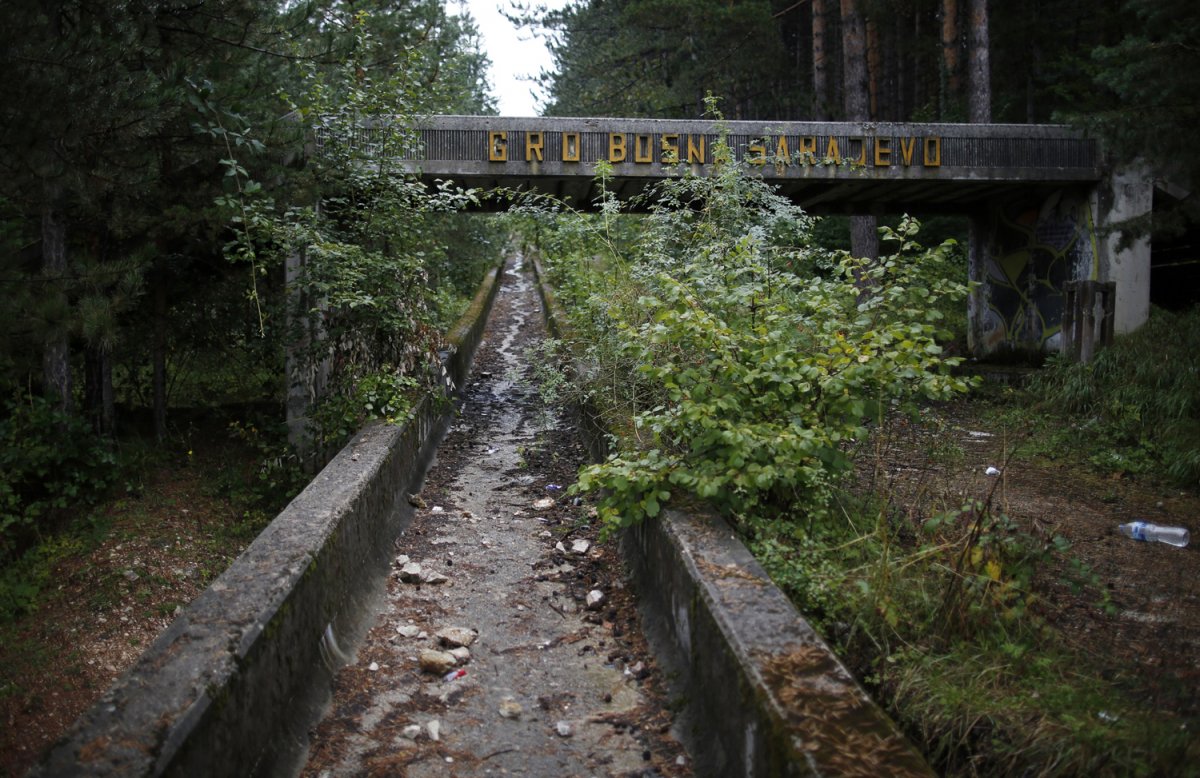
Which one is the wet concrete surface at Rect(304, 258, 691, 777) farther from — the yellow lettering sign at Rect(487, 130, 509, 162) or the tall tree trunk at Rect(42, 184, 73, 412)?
the yellow lettering sign at Rect(487, 130, 509, 162)

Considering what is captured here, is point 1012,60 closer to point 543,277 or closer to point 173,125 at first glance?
point 543,277

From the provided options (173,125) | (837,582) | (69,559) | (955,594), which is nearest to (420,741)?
(837,582)

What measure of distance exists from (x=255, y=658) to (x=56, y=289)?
15.7 feet

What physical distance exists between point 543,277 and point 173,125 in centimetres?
1344

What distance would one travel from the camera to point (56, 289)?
6.50m

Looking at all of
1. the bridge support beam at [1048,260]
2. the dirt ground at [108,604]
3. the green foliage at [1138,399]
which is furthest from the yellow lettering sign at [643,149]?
the dirt ground at [108,604]

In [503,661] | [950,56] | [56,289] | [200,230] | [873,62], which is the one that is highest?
[873,62]

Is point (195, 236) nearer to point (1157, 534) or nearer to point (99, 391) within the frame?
point (99, 391)

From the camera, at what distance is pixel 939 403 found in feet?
36.2

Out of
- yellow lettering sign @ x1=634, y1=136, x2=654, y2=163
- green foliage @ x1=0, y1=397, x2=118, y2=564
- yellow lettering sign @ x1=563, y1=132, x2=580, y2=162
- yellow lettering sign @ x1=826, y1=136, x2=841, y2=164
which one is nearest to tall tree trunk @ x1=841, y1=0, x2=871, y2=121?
yellow lettering sign @ x1=826, y1=136, x2=841, y2=164

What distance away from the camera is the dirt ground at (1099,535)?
11.4 ft

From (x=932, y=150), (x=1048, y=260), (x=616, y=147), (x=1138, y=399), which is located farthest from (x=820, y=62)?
(x=1138, y=399)

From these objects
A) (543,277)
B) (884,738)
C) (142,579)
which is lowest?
(142,579)

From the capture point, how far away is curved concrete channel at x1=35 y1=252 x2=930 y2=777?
2.57m
